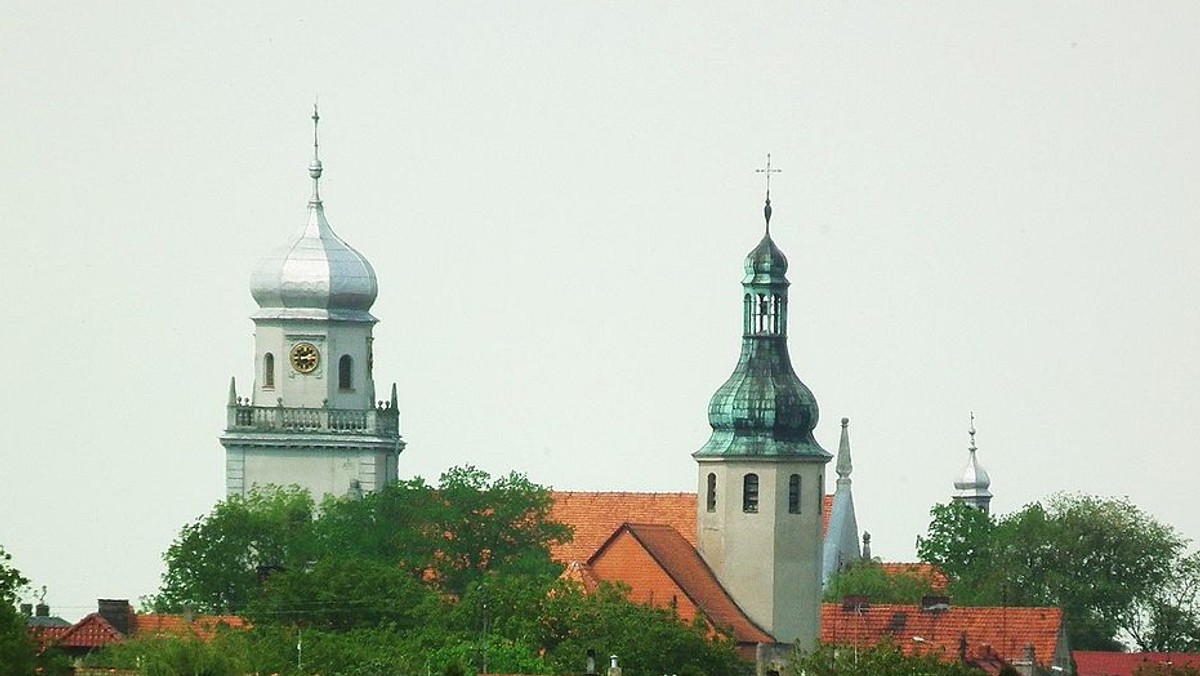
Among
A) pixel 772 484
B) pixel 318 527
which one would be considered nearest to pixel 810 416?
pixel 772 484

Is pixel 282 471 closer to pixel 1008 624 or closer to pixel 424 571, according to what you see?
pixel 424 571

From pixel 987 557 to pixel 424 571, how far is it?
86.0 feet

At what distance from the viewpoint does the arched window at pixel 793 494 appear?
162m

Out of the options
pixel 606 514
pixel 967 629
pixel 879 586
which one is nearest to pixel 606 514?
pixel 606 514

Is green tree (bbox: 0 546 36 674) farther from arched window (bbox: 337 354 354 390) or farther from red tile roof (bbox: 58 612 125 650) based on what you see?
arched window (bbox: 337 354 354 390)

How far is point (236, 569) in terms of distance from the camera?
541 feet

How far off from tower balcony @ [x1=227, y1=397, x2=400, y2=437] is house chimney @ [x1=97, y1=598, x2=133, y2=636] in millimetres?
21897

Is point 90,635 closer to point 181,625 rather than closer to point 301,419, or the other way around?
point 181,625

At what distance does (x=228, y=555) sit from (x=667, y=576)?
43.1 ft

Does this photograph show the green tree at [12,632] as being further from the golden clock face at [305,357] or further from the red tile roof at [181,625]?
the golden clock face at [305,357]

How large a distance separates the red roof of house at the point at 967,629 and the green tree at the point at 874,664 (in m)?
19.4

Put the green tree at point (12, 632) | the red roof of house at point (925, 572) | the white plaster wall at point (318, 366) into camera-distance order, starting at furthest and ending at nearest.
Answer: the red roof of house at point (925, 572) < the white plaster wall at point (318, 366) < the green tree at point (12, 632)

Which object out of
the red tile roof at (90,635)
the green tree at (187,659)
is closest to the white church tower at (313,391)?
the red tile roof at (90,635)

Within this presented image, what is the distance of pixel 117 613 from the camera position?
493 ft
